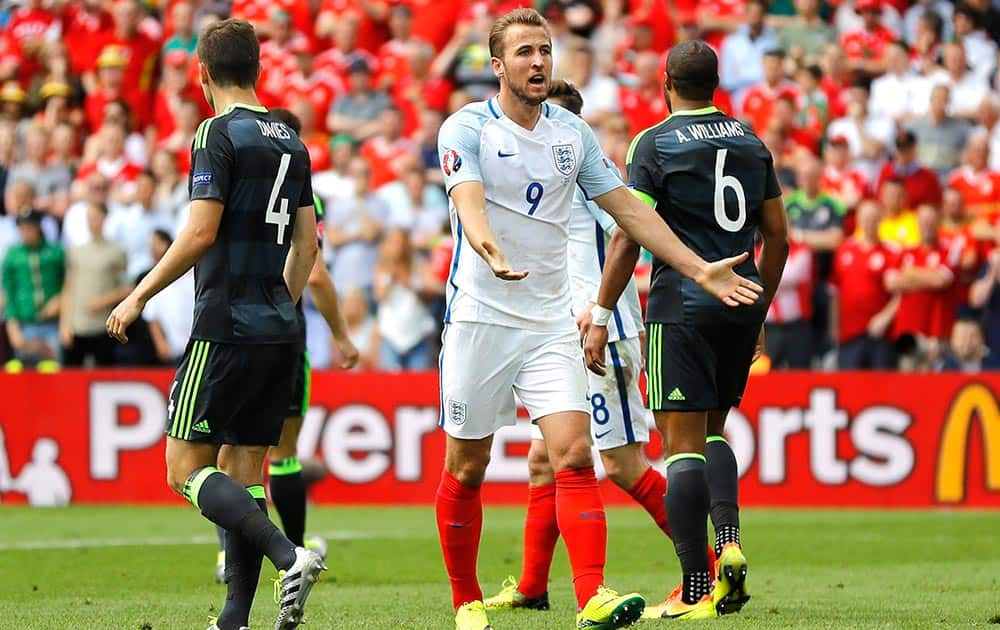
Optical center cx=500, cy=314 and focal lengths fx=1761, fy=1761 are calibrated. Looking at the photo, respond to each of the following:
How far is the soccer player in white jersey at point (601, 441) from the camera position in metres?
8.71

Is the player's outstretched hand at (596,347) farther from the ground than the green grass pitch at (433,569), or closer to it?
farther from the ground

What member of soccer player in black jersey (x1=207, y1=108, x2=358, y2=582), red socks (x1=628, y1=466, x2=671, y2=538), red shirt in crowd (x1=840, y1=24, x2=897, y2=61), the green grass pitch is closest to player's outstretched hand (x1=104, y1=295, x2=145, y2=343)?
the green grass pitch

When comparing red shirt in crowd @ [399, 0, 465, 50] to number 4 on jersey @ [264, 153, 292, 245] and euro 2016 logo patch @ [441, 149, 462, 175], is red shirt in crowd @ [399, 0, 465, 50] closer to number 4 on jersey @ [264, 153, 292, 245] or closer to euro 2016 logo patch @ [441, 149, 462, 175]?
number 4 on jersey @ [264, 153, 292, 245]

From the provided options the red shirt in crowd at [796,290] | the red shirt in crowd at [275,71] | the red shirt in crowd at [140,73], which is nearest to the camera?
the red shirt in crowd at [796,290]

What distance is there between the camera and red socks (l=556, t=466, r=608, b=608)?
6891 mm

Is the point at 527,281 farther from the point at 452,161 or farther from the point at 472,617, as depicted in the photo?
the point at 472,617

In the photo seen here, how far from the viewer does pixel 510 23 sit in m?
7.06

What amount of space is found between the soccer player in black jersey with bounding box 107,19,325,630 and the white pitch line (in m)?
5.38

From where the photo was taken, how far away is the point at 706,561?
7.94 m

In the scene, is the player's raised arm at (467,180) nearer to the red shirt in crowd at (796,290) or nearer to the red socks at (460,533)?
the red socks at (460,533)

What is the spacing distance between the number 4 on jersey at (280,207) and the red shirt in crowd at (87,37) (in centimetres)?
1521

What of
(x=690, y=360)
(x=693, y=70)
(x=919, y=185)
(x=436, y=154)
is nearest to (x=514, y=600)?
(x=690, y=360)

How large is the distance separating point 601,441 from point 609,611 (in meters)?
2.28

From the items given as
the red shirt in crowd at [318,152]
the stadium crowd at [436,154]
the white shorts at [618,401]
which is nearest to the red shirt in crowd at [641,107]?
the stadium crowd at [436,154]
